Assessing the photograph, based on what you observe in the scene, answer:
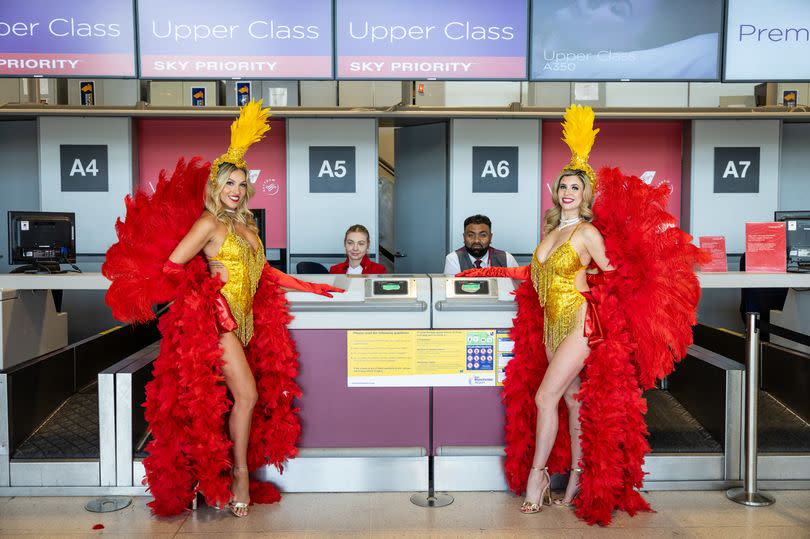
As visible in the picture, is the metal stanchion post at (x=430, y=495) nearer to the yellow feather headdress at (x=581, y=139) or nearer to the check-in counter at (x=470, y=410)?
the check-in counter at (x=470, y=410)

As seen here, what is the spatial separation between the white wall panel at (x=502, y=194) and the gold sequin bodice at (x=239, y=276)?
349cm

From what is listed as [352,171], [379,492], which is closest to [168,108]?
[352,171]

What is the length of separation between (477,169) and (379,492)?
142 inches

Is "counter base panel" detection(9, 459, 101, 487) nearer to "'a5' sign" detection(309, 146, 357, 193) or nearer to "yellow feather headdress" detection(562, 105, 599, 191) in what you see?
"yellow feather headdress" detection(562, 105, 599, 191)

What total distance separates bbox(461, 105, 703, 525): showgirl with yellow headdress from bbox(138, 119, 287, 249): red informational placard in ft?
12.9

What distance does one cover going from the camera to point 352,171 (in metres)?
6.19

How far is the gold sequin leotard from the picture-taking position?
2.86 m

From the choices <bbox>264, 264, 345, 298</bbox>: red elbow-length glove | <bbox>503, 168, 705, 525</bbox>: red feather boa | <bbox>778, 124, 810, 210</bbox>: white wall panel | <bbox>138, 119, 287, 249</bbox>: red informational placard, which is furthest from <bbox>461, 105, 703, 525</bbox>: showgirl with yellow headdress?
<bbox>778, 124, 810, 210</bbox>: white wall panel

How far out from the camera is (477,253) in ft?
15.8

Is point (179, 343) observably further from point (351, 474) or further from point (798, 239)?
point (798, 239)

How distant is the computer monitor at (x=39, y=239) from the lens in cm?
426

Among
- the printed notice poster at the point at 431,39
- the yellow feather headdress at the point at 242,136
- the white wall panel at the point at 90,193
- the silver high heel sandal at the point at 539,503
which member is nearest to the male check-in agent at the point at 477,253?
the printed notice poster at the point at 431,39

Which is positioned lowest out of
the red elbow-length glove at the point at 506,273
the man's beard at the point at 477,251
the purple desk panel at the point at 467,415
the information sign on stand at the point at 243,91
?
the purple desk panel at the point at 467,415

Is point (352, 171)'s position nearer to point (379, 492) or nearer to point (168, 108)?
point (168, 108)
